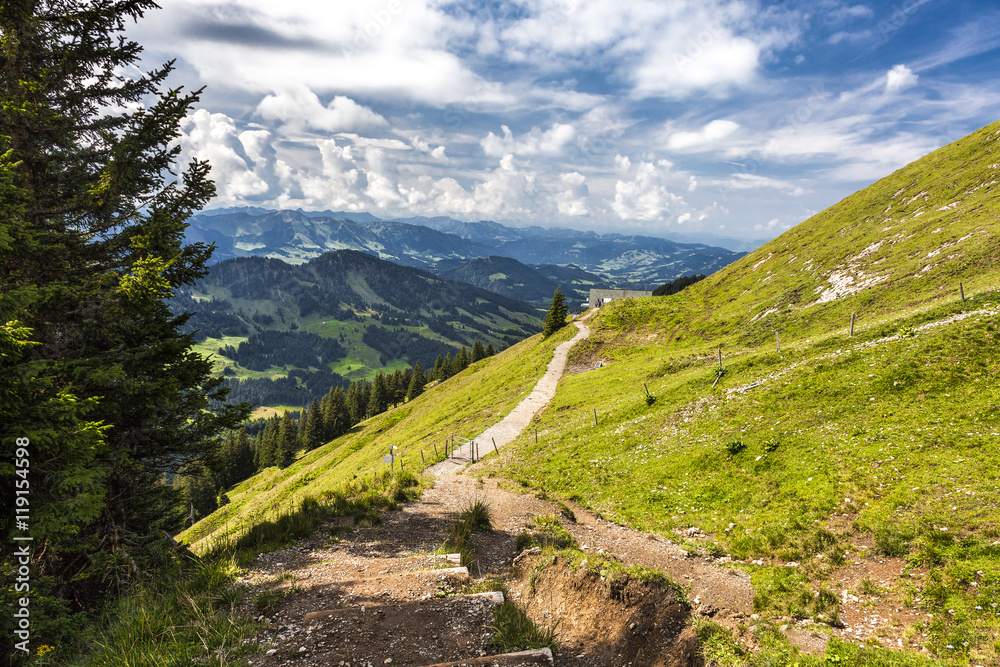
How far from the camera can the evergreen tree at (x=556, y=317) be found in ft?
261

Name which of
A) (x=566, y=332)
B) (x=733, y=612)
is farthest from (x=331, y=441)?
(x=733, y=612)

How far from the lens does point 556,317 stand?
79875 millimetres

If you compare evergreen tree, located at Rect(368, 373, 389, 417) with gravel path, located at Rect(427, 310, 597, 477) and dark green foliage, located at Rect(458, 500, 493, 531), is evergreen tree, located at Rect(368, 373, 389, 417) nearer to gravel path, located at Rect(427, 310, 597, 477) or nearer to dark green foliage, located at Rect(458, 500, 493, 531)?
gravel path, located at Rect(427, 310, 597, 477)

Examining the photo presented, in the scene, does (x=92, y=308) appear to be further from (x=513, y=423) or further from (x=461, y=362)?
(x=461, y=362)

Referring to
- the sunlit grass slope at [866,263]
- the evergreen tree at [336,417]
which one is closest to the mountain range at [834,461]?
the sunlit grass slope at [866,263]

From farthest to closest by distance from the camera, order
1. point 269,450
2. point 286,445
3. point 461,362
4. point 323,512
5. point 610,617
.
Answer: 1. point 461,362
2. point 269,450
3. point 286,445
4. point 323,512
5. point 610,617

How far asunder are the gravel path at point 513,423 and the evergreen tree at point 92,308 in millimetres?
17685

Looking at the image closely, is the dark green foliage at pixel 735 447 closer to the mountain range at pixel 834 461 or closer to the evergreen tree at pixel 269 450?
the mountain range at pixel 834 461

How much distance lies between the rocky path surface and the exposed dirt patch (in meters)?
0.10

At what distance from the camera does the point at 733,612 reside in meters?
8.98

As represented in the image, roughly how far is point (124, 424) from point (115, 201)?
7781mm

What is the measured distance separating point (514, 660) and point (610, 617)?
2.92 m

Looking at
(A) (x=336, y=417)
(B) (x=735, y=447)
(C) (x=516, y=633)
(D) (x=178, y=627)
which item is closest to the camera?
(D) (x=178, y=627)

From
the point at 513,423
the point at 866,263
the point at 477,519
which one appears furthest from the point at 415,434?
the point at 866,263
